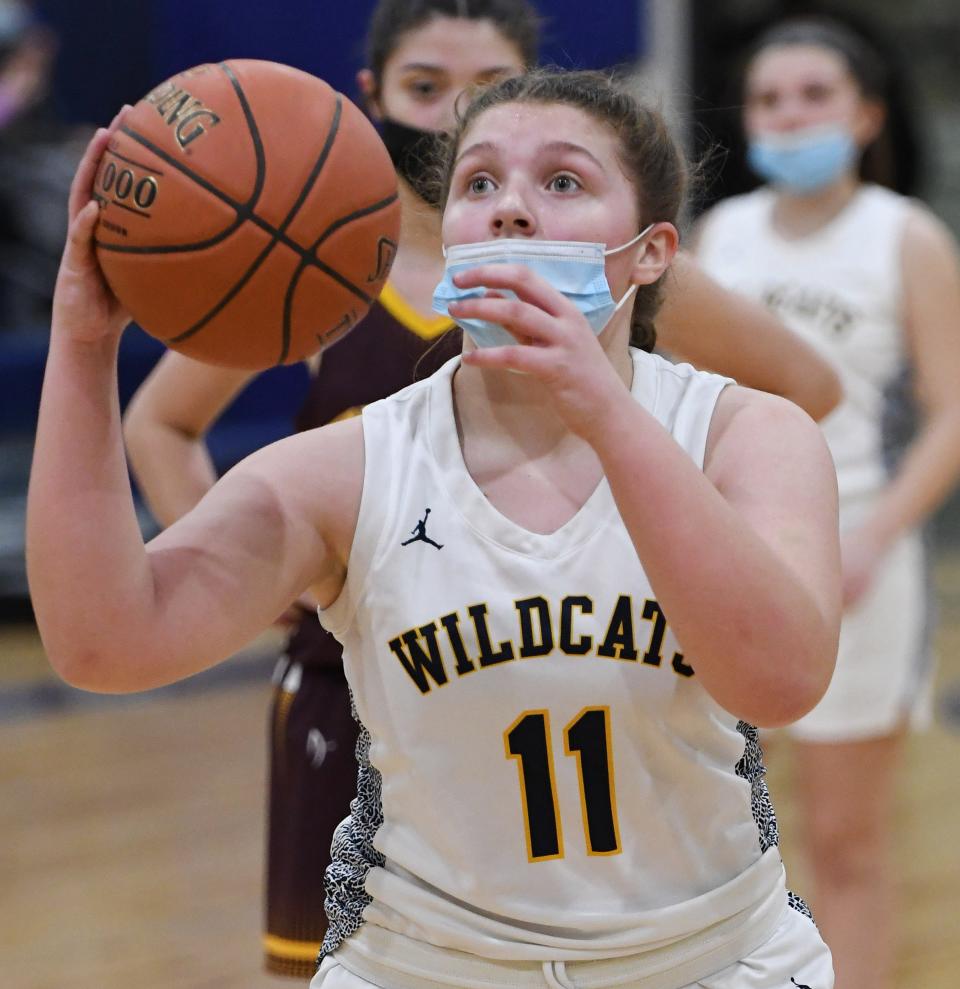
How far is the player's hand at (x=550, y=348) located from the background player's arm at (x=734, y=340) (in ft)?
2.88

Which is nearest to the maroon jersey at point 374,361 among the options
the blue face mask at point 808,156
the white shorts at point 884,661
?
the white shorts at point 884,661

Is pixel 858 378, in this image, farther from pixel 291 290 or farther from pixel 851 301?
pixel 291 290

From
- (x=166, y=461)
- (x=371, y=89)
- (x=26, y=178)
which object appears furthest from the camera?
(x=26, y=178)

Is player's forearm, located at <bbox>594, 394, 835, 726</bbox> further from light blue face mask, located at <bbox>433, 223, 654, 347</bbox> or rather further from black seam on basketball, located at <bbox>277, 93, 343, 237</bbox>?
black seam on basketball, located at <bbox>277, 93, 343, 237</bbox>

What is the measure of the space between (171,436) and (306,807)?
2.26 ft

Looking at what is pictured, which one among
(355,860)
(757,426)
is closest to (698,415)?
(757,426)

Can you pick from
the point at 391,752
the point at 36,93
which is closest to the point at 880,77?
the point at 391,752

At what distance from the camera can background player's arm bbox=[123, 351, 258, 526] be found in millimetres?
2941

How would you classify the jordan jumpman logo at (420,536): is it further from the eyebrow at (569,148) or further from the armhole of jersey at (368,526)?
the eyebrow at (569,148)

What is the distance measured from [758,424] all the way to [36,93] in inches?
314

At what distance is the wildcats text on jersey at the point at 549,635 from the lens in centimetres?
181

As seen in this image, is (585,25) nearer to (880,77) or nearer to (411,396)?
(880,77)

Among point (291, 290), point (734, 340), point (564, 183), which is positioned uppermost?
point (564, 183)

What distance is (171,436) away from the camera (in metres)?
2.98
